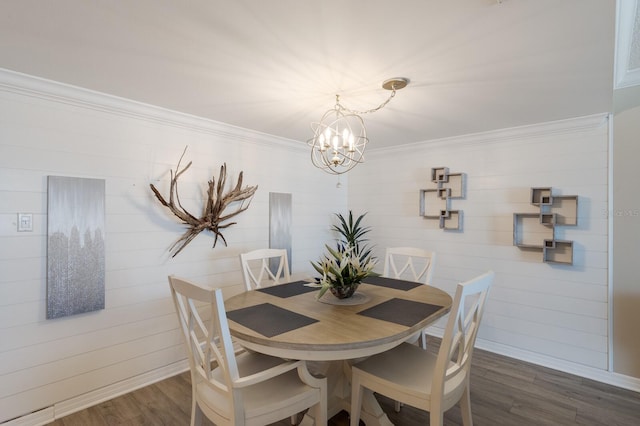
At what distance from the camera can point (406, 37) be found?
1.60 m

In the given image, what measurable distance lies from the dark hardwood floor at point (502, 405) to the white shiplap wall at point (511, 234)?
350 millimetres

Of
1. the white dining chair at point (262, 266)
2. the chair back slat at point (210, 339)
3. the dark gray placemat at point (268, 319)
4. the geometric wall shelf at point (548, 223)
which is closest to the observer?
the chair back slat at point (210, 339)

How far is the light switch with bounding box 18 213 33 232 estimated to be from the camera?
2.08 m

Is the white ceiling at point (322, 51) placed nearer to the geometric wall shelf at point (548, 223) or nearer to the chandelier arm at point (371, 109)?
the chandelier arm at point (371, 109)

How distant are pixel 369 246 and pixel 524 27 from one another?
3217 mm

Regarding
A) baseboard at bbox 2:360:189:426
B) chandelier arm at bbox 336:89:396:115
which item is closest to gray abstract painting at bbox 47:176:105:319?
baseboard at bbox 2:360:189:426

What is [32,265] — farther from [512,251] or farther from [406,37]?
[512,251]

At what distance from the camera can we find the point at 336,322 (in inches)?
68.5

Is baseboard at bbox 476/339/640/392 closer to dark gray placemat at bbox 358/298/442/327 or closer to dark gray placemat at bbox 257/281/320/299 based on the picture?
dark gray placemat at bbox 358/298/442/327

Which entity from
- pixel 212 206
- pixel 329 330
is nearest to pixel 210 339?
pixel 329 330

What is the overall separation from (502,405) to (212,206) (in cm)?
293

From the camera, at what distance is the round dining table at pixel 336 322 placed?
149cm

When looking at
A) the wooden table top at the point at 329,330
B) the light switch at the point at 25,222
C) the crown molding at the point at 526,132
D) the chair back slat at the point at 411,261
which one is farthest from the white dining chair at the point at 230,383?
the crown molding at the point at 526,132

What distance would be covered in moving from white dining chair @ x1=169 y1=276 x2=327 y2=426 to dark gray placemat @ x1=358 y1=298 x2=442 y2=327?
485 millimetres
